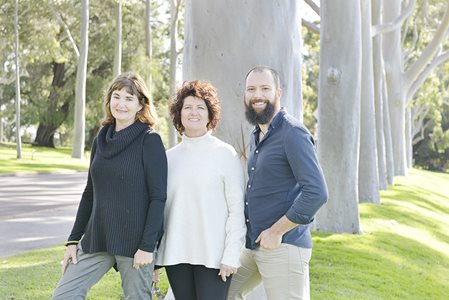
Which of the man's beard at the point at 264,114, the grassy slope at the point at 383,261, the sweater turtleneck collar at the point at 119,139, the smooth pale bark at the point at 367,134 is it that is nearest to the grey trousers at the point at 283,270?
the man's beard at the point at 264,114

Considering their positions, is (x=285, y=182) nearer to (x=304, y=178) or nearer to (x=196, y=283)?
(x=304, y=178)

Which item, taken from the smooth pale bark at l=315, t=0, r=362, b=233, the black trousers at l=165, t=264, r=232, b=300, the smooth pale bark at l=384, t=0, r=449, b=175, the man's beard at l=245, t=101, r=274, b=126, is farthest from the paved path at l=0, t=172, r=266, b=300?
the smooth pale bark at l=384, t=0, r=449, b=175

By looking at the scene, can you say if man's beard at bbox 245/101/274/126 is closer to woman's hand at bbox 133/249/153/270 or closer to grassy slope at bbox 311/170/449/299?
woman's hand at bbox 133/249/153/270

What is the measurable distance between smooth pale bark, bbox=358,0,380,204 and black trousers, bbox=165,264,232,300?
12338 millimetres

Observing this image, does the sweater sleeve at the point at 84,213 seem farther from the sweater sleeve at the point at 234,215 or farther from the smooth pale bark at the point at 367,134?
the smooth pale bark at the point at 367,134

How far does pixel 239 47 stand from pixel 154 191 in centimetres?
154

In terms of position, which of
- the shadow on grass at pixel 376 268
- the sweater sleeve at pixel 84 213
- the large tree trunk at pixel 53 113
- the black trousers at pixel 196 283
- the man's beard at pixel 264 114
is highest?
the large tree trunk at pixel 53 113

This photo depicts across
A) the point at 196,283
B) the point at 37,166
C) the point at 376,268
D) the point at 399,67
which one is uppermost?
the point at 399,67

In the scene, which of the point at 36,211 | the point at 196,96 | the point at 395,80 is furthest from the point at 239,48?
the point at 395,80

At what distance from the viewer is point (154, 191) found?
3.53 meters

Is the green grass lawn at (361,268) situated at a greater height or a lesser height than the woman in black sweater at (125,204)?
lesser

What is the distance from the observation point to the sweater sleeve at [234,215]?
3566 millimetres

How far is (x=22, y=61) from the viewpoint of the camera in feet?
126

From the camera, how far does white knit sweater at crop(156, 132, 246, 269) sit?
3.59 metres
